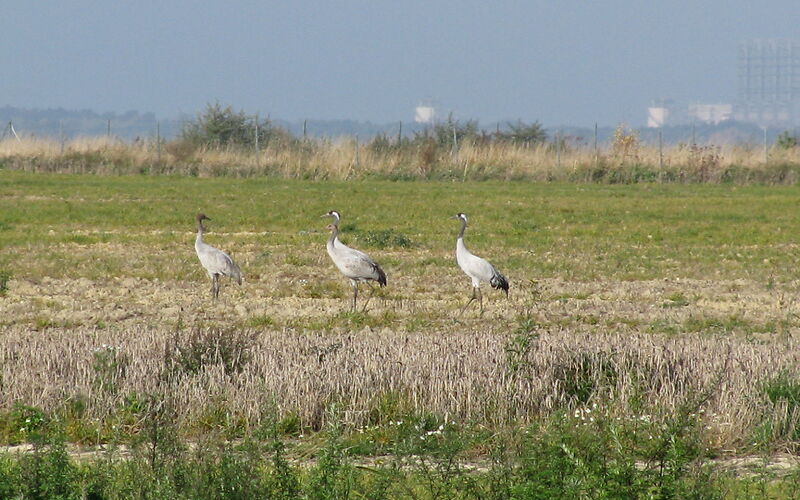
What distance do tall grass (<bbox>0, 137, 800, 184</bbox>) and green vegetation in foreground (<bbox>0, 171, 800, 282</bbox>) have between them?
393 cm

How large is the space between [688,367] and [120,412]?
12.7 feet

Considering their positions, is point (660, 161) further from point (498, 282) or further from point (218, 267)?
point (218, 267)

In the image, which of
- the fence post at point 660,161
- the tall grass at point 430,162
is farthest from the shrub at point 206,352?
the fence post at point 660,161

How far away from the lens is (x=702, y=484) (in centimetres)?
555

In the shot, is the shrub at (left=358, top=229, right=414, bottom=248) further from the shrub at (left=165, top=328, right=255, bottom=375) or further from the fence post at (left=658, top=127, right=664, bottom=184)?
the fence post at (left=658, top=127, right=664, bottom=184)

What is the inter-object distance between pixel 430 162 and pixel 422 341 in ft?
97.9

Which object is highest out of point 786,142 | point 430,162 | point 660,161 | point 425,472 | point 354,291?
point 786,142

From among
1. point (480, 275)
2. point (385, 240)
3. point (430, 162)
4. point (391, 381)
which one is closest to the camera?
point (391, 381)

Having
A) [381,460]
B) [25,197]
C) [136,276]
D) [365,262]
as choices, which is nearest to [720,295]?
[365,262]

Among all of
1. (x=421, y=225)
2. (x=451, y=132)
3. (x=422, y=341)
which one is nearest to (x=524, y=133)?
(x=451, y=132)

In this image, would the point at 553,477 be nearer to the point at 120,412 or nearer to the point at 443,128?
the point at 120,412

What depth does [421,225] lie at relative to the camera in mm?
21734

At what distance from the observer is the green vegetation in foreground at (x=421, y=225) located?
16.2 metres

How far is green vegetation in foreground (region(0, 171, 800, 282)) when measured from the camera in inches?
637
